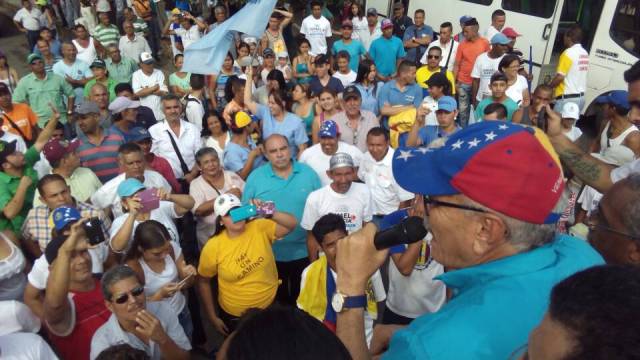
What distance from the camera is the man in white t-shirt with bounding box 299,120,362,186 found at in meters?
4.60

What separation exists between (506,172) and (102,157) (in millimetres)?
4652

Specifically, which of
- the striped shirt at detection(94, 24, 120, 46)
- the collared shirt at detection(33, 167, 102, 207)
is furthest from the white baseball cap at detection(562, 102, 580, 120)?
the striped shirt at detection(94, 24, 120, 46)

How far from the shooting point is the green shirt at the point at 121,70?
7508mm

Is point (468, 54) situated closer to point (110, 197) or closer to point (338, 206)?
point (338, 206)

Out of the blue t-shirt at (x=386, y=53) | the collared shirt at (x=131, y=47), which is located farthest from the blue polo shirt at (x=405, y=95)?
the collared shirt at (x=131, y=47)

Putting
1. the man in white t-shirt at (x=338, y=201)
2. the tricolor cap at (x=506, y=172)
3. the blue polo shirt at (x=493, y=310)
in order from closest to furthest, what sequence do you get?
the blue polo shirt at (x=493, y=310) < the tricolor cap at (x=506, y=172) < the man in white t-shirt at (x=338, y=201)

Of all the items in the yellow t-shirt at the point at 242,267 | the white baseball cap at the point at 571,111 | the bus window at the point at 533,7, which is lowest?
the yellow t-shirt at the point at 242,267

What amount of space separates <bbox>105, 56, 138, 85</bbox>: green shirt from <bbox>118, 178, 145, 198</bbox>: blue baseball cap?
4.37 metres

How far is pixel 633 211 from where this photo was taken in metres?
1.67

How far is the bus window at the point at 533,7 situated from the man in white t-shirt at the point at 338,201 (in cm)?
606

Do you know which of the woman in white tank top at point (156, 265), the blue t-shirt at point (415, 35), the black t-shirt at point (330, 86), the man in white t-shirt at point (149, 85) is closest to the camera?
the woman in white tank top at point (156, 265)

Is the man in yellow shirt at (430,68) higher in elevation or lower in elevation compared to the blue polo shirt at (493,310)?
lower

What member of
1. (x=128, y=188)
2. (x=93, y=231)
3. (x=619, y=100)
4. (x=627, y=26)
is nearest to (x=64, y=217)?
(x=93, y=231)

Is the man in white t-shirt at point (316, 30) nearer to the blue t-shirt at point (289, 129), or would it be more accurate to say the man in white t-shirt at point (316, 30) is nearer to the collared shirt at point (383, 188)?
the blue t-shirt at point (289, 129)
